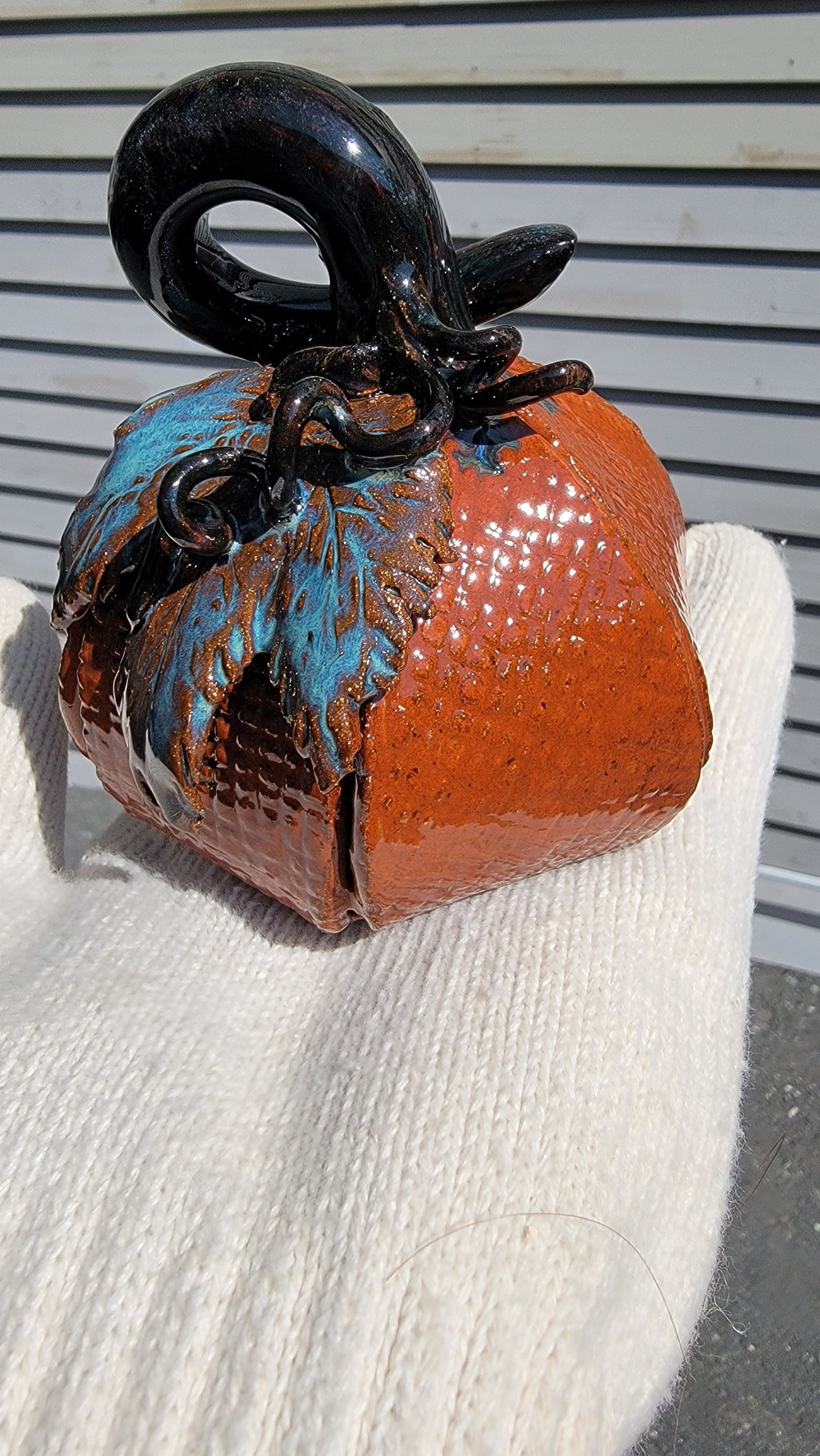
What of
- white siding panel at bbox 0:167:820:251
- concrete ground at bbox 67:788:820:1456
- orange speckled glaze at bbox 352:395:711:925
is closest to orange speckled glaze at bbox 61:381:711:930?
orange speckled glaze at bbox 352:395:711:925

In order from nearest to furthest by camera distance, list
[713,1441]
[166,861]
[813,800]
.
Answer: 1. [166,861]
2. [713,1441]
3. [813,800]

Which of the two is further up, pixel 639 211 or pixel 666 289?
pixel 639 211

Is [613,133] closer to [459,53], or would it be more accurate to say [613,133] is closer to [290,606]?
[459,53]

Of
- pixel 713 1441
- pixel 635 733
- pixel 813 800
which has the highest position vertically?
pixel 635 733

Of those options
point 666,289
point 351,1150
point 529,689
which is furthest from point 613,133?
point 351,1150

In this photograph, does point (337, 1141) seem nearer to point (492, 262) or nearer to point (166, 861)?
point (166, 861)

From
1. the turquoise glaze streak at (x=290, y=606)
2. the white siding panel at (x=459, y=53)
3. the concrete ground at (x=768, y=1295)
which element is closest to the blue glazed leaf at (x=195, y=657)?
the turquoise glaze streak at (x=290, y=606)

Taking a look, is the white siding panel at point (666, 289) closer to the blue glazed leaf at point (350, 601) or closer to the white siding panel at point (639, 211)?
the white siding panel at point (639, 211)

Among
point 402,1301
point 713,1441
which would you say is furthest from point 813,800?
point 402,1301
